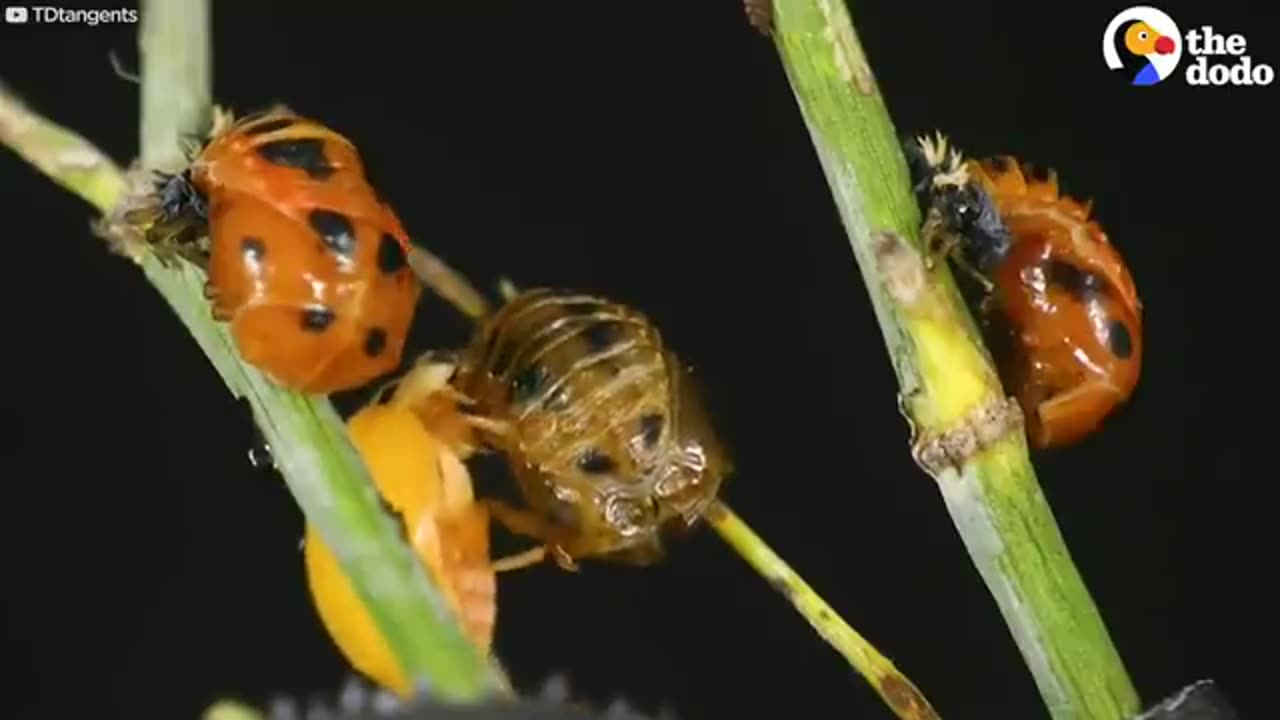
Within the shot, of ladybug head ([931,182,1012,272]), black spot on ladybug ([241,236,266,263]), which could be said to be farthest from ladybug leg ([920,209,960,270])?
black spot on ladybug ([241,236,266,263])

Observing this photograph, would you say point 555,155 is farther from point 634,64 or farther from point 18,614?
point 18,614

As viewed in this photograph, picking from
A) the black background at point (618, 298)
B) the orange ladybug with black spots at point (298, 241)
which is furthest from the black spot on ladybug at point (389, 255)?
the black background at point (618, 298)

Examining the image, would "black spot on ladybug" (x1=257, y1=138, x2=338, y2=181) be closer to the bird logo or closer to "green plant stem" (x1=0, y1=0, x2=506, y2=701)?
"green plant stem" (x1=0, y1=0, x2=506, y2=701)

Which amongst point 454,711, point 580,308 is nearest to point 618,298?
point 580,308

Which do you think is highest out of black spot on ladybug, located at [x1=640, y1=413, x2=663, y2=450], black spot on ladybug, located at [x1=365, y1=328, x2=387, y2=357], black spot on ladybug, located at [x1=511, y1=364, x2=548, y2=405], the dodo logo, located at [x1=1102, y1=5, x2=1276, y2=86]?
the dodo logo, located at [x1=1102, y1=5, x2=1276, y2=86]

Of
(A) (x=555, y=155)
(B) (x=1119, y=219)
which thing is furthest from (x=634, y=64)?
(B) (x=1119, y=219)

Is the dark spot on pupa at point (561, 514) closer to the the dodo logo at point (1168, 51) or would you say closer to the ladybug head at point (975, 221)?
the ladybug head at point (975, 221)
